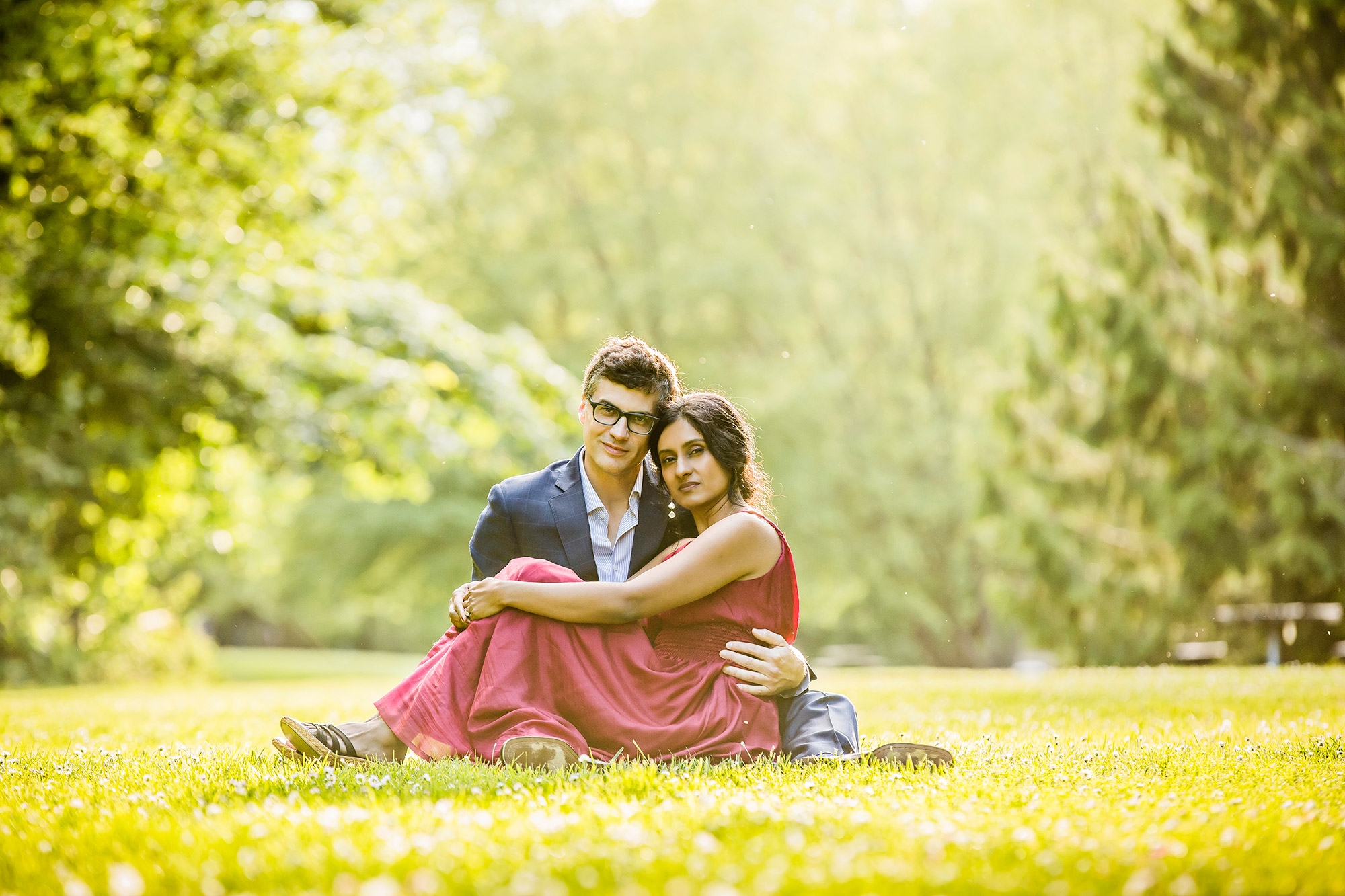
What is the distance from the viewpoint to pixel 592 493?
5.06 m

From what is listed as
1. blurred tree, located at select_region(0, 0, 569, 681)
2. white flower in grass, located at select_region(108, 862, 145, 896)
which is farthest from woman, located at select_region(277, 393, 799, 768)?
blurred tree, located at select_region(0, 0, 569, 681)

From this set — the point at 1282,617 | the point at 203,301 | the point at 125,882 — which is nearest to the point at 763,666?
the point at 125,882

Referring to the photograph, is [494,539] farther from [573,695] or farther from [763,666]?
[763,666]

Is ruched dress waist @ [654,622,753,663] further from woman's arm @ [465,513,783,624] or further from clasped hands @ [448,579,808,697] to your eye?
woman's arm @ [465,513,783,624]

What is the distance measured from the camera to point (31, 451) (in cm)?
1378

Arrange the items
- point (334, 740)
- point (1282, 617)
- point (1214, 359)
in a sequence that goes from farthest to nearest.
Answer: point (1214, 359) < point (1282, 617) < point (334, 740)

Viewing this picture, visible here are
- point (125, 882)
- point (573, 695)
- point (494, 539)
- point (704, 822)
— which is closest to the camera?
point (125, 882)

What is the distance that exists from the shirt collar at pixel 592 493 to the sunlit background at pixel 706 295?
7.05 meters

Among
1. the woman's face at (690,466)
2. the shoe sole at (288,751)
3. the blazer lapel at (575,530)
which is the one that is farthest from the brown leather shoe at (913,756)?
the shoe sole at (288,751)

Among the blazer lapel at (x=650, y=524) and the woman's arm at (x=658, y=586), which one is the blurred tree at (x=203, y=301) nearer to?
the blazer lapel at (x=650, y=524)

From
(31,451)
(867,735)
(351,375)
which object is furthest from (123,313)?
(867,735)

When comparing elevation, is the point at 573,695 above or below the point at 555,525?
below

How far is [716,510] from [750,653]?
638 mm

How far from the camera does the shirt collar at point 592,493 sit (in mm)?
5047
